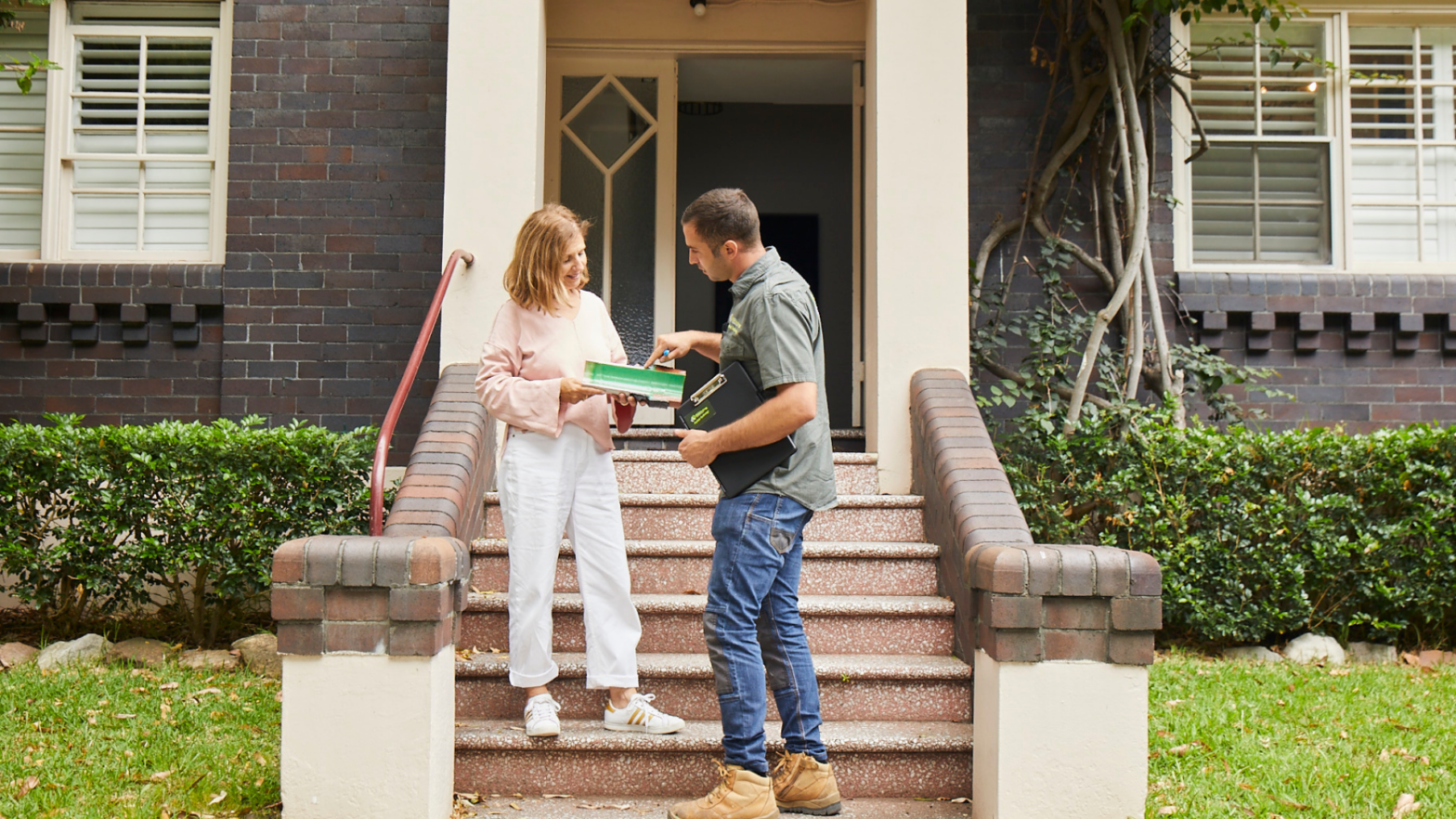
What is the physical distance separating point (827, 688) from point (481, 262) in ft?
8.58

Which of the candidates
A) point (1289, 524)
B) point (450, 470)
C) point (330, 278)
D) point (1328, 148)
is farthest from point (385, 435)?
point (1328, 148)

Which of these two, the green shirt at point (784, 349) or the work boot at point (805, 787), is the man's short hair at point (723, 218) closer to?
the green shirt at point (784, 349)

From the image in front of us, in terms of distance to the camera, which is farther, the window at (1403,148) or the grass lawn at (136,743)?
the window at (1403,148)

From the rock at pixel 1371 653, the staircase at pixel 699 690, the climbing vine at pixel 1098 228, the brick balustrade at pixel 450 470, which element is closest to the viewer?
the staircase at pixel 699 690

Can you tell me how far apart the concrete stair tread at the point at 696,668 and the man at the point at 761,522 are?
507 mm

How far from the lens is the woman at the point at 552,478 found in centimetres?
340

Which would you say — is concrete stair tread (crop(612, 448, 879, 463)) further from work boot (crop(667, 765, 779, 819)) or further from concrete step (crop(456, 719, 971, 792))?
work boot (crop(667, 765, 779, 819))

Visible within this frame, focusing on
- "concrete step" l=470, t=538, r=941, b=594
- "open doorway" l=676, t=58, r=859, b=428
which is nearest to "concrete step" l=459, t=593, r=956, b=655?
"concrete step" l=470, t=538, r=941, b=594

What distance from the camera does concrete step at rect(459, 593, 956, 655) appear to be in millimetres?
3896

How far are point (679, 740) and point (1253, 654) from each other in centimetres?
339

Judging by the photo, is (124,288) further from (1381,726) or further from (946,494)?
(1381,726)

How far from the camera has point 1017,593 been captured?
3.16 meters

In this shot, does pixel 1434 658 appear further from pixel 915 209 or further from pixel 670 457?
pixel 670 457

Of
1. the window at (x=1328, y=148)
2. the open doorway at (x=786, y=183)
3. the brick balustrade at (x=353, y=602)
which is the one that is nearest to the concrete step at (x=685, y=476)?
the brick balustrade at (x=353, y=602)
